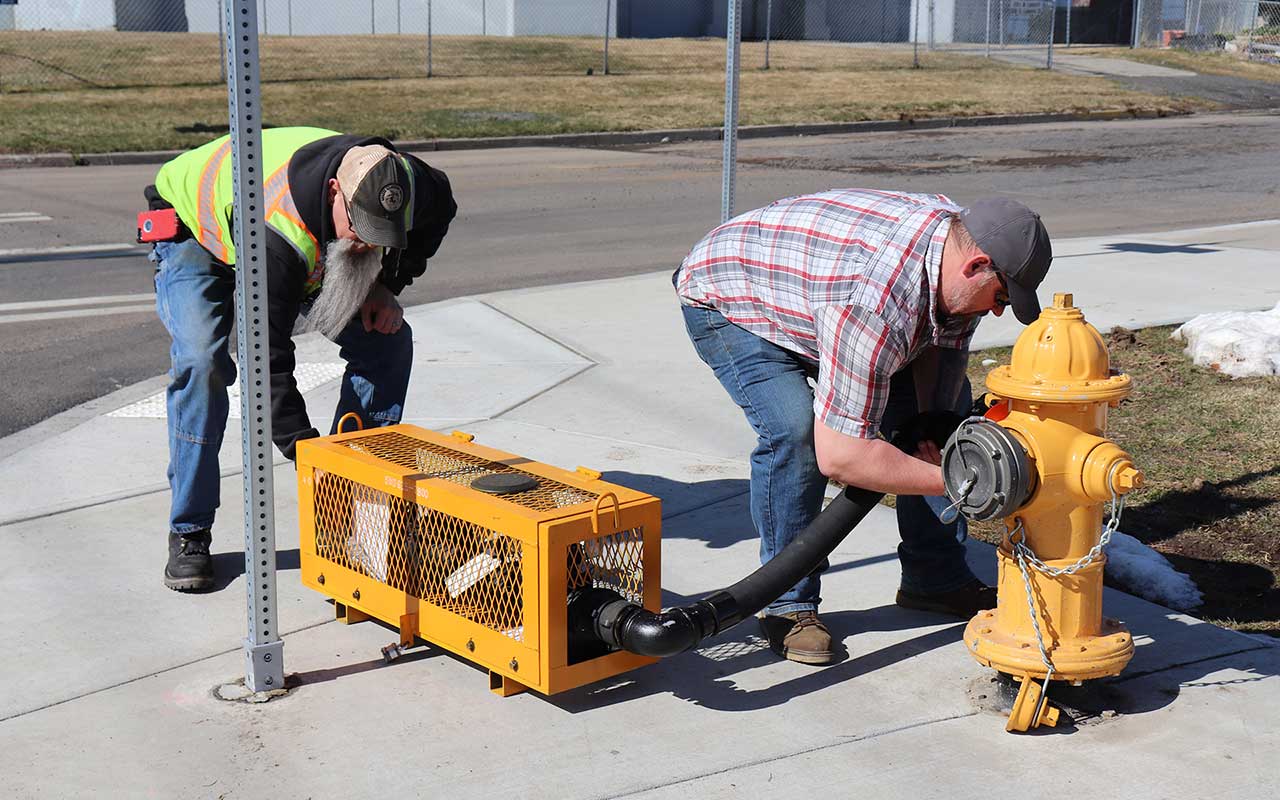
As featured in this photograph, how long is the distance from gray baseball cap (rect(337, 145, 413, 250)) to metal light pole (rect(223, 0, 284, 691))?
0.49 m

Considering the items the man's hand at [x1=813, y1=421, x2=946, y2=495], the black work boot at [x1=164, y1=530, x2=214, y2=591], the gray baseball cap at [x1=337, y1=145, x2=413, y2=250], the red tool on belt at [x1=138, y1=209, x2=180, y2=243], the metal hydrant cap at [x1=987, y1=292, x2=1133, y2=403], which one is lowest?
the black work boot at [x1=164, y1=530, x2=214, y2=591]

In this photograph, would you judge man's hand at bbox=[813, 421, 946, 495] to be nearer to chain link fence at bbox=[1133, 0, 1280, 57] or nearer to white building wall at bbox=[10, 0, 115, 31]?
white building wall at bbox=[10, 0, 115, 31]

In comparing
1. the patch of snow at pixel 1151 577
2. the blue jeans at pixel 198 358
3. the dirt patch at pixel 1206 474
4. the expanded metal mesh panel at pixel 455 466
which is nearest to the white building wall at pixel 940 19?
the dirt patch at pixel 1206 474

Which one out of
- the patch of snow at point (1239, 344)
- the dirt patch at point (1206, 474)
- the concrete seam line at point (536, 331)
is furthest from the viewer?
the concrete seam line at point (536, 331)

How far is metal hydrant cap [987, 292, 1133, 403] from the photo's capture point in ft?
10.2

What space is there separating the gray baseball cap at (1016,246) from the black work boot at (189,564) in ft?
8.07

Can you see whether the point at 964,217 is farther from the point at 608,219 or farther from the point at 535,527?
the point at 608,219

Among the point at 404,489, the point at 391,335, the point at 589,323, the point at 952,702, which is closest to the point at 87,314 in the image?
the point at 589,323

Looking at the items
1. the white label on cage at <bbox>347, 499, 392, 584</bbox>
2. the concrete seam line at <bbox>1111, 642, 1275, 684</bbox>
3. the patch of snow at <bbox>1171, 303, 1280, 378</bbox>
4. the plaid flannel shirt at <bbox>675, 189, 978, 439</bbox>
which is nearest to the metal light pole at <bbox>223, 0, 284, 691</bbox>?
the white label on cage at <bbox>347, 499, 392, 584</bbox>

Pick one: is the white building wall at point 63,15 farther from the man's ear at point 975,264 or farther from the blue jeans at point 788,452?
the man's ear at point 975,264

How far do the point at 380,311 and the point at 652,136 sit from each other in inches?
579

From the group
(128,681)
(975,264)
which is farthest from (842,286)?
(128,681)

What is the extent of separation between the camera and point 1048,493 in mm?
3170

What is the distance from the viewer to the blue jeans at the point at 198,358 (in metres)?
4.09
